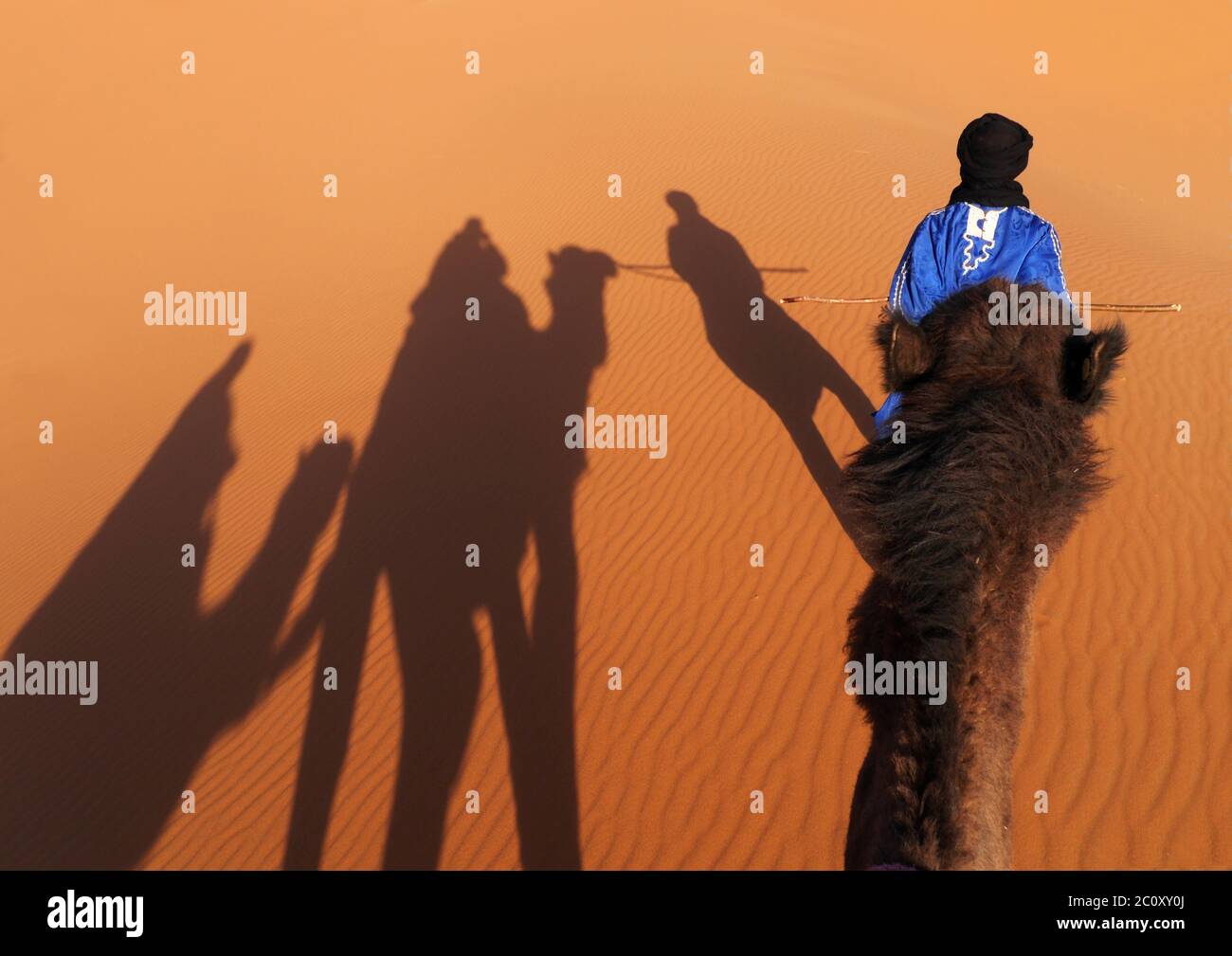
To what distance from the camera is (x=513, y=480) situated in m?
7.75

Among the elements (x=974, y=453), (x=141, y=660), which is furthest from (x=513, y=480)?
(x=974, y=453)

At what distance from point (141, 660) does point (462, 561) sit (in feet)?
9.01

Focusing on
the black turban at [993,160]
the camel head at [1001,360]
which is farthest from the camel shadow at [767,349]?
the camel head at [1001,360]

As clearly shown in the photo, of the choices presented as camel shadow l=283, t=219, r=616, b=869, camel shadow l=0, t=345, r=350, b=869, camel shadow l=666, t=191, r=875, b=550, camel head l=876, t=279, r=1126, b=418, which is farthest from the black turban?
camel shadow l=0, t=345, r=350, b=869

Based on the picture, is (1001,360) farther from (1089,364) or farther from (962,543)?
(962,543)

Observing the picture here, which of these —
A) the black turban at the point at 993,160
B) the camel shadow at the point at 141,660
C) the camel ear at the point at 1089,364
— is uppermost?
the black turban at the point at 993,160

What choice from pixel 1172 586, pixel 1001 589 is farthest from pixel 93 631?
pixel 1172 586

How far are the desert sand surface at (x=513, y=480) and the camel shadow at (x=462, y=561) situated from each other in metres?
0.05

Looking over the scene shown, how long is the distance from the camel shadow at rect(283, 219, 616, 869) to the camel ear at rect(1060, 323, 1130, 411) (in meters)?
3.83

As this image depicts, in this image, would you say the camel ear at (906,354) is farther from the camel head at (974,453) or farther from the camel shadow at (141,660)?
the camel shadow at (141,660)

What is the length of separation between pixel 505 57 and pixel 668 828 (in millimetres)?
21221

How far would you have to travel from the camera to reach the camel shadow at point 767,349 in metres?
7.77

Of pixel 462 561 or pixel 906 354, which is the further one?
pixel 462 561

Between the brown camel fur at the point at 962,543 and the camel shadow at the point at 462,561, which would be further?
the camel shadow at the point at 462,561
